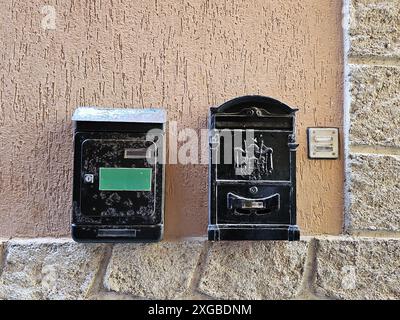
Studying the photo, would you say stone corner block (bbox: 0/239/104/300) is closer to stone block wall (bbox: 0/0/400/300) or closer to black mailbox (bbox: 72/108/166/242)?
stone block wall (bbox: 0/0/400/300)

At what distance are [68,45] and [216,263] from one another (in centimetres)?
124

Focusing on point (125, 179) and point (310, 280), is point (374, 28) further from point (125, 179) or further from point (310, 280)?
point (125, 179)

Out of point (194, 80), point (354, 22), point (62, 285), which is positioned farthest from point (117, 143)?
point (354, 22)

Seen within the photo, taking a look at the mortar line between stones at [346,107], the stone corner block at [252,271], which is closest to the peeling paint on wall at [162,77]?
the mortar line between stones at [346,107]

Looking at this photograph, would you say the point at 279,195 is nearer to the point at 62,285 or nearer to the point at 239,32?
the point at 239,32

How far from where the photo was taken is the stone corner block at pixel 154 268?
2.05 meters

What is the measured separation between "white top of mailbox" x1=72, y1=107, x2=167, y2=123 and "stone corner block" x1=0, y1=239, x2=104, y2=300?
1.94 feet

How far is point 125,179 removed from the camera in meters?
1.90

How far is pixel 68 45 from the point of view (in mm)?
2158

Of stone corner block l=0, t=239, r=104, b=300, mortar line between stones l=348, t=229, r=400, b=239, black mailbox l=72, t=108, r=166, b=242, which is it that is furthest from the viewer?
mortar line between stones l=348, t=229, r=400, b=239

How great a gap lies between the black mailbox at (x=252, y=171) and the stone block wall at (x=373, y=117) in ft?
1.22

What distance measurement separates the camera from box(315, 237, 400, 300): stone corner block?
2.10 m

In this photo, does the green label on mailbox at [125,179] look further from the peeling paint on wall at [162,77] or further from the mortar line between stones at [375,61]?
the mortar line between stones at [375,61]

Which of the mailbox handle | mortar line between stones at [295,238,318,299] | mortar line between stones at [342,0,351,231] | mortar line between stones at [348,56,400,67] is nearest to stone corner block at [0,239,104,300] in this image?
the mailbox handle
